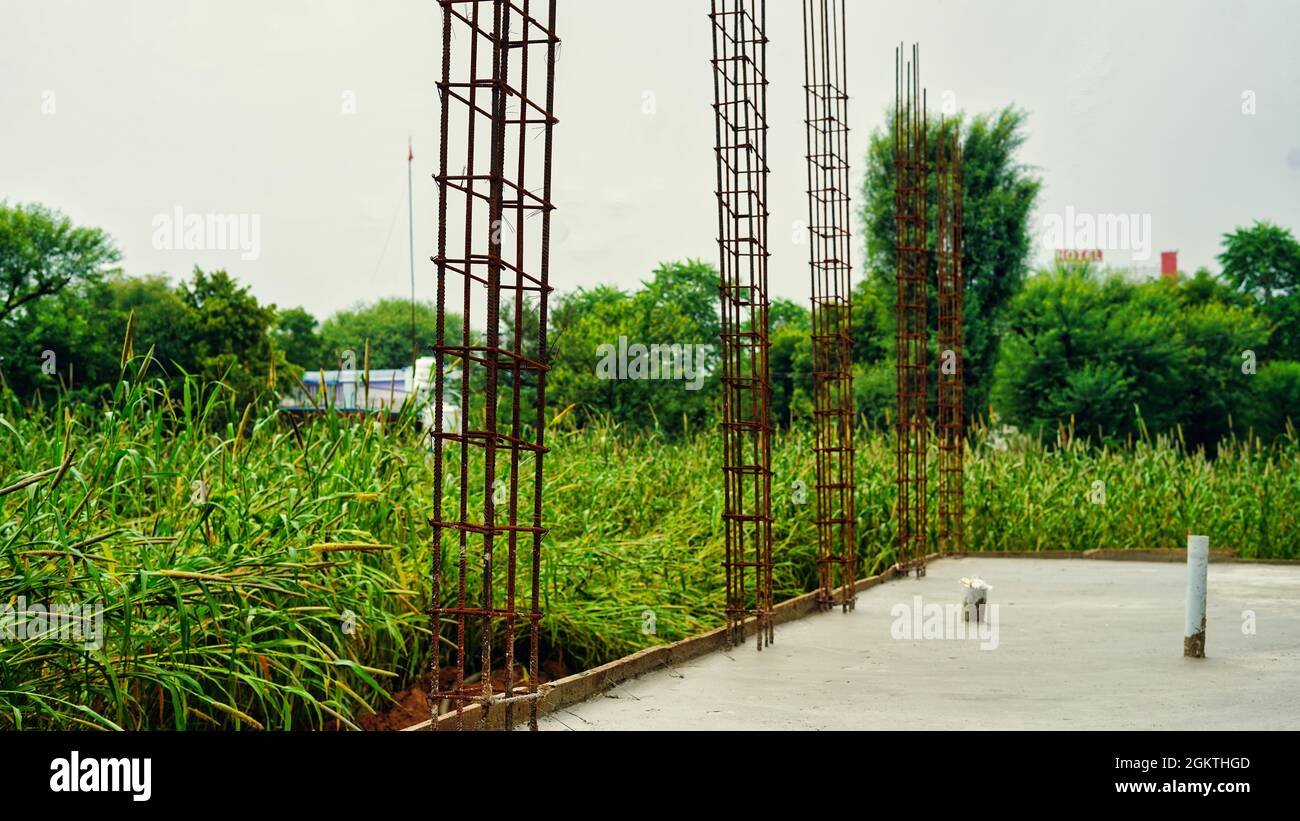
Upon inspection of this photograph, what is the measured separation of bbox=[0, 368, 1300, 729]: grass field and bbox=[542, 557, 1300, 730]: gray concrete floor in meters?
0.71

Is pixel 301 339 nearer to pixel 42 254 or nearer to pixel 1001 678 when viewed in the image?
pixel 42 254

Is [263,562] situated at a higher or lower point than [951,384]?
lower

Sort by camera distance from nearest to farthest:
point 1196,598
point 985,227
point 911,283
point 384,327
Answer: point 1196,598 → point 911,283 → point 985,227 → point 384,327

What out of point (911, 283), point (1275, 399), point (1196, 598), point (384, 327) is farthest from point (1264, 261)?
point (384, 327)

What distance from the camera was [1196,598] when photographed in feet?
24.4

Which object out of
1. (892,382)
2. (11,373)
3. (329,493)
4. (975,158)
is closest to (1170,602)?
(329,493)

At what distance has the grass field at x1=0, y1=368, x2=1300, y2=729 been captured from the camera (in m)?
4.35

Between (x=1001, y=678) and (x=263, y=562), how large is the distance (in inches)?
158

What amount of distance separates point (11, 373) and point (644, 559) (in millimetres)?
36989

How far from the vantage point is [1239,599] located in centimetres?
1095

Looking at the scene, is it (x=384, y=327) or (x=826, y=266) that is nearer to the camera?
(x=826, y=266)

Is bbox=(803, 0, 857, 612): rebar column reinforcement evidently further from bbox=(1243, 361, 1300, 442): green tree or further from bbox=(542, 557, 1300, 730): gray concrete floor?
bbox=(1243, 361, 1300, 442): green tree

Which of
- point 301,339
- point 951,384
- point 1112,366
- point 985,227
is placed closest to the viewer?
point 951,384
